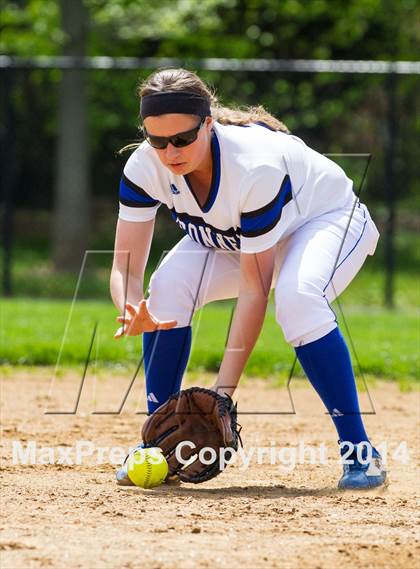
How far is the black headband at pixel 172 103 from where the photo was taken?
13.2 feet

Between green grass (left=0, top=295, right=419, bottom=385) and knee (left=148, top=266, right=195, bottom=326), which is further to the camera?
green grass (left=0, top=295, right=419, bottom=385)

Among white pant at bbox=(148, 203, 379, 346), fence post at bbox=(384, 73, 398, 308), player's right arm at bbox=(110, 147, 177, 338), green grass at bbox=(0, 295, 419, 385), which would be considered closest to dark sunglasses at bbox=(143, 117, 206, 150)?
player's right arm at bbox=(110, 147, 177, 338)

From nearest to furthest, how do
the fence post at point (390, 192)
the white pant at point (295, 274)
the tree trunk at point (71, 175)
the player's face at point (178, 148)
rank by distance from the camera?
the player's face at point (178, 148), the white pant at point (295, 274), the fence post at point (390, 192), the tree trunk at point (71, 175)

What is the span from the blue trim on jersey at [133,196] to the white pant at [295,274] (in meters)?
0.30

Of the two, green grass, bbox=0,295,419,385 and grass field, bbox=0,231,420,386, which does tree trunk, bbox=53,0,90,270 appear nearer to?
grass field, bbox=0,231,420,386

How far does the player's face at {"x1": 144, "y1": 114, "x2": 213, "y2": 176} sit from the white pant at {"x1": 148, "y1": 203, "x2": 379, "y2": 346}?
1.79 feet

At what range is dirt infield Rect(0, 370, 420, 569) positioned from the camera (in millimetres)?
3256

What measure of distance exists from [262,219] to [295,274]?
0.82 ft

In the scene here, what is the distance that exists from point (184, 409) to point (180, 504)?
0.46m

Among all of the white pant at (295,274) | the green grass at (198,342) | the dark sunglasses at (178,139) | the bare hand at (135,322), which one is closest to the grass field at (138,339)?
the green grass at (198,342)

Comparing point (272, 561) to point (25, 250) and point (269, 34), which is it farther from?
point (269, 34)

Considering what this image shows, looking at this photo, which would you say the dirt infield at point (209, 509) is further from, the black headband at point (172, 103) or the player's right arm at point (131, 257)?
the black headband at point (172, 103)

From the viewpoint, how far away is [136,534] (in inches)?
137

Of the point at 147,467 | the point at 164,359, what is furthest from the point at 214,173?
the point at 147,467
